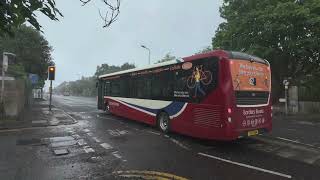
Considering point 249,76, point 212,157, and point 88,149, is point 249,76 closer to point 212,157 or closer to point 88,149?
point 212,157

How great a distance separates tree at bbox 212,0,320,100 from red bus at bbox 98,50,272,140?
13.2 m

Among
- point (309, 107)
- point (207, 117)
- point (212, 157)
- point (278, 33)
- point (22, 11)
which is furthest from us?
point (309, 107)

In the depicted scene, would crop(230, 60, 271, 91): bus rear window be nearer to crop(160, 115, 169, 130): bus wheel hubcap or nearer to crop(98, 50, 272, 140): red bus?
crop(98, 50, 272, 140): red bus

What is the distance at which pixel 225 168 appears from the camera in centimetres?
809

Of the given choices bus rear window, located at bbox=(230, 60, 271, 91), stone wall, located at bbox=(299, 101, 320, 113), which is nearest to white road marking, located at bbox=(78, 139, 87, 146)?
bus rear window, located at bbox=(230, 60, 271, 91)

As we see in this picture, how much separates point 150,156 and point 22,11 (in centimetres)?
634

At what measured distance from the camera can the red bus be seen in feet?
34.3

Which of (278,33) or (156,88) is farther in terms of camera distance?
(278,33)

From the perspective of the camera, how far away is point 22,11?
13.0ft

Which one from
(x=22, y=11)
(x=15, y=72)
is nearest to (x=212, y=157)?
(x=22, y=11)

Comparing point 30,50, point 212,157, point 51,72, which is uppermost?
point 30,50

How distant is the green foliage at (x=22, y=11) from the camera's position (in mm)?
3939

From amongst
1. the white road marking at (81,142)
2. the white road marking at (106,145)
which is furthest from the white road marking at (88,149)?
the white road marking at (81,142)

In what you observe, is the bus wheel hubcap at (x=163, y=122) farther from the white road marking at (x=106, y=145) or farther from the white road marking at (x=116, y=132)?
the white road marking at (x=106, y=145)
